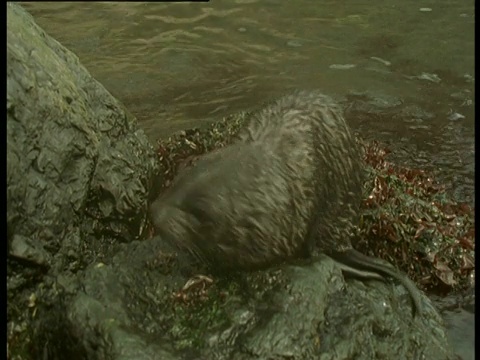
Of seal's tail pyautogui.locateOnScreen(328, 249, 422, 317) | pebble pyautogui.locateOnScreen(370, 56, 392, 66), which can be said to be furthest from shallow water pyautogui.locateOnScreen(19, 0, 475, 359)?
A: seal's tail pyautogui.locateOnScreen(328, 249, 422, 317)

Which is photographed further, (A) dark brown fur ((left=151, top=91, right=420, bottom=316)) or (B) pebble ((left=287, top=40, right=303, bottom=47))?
(B) pebble ((left=287, top=40, right=303, bottom=47))

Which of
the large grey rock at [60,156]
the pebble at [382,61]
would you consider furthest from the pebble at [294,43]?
the large grey rock at [60,156]

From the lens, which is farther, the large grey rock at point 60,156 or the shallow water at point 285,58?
the shallow water at point 285,58

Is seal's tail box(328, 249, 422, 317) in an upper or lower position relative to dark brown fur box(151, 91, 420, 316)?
lower

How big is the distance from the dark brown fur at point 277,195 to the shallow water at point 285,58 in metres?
1.87

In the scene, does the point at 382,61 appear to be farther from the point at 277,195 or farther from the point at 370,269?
the point at 277,195

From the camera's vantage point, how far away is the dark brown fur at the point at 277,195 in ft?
11.7

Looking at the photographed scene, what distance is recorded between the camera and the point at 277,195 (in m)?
3.76

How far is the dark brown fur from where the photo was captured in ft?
11.7

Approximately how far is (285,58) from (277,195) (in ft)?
15.6

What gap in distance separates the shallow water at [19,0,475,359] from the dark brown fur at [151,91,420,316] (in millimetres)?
1867

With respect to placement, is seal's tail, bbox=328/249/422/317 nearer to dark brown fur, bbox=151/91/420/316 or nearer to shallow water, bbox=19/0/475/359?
dark brown fur, bbox=151/91/420/316

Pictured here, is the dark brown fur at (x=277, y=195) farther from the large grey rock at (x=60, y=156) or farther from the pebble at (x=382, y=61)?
the pebble at (x=382, y=61)

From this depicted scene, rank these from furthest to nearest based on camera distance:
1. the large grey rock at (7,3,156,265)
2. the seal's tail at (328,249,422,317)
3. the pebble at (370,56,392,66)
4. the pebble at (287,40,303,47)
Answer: the pebble at (287,40,303,47)
the pebble at (370,56,392,66)
the seal's tail at (328,249,422,317)
the large grey rock at (7,3,156,265)
